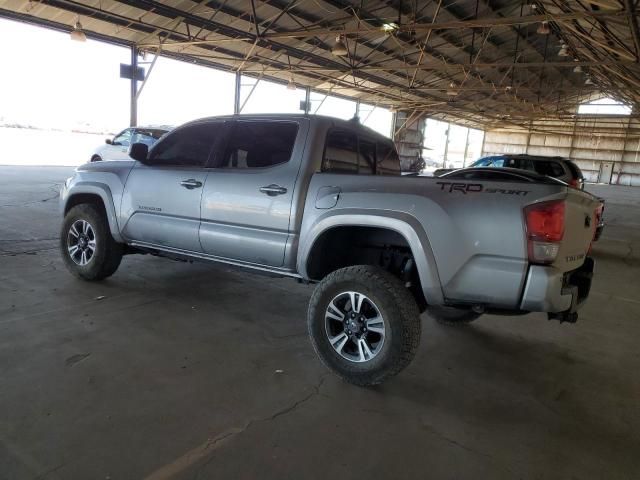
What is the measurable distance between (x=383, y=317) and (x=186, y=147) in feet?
8.18

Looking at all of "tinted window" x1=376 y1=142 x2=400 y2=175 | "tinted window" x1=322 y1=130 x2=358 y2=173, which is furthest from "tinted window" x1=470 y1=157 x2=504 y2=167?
"tinted window" x1=322 y1=130 x2=358 y2=173

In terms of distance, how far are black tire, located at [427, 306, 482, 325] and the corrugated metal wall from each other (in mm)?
38918

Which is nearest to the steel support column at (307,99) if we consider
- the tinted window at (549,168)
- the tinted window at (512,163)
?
the tinted window at (512,163)

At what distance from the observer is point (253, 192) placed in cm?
364

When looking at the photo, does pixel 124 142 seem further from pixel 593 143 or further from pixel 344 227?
pixel 593 143

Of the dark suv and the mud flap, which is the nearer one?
the mud flap

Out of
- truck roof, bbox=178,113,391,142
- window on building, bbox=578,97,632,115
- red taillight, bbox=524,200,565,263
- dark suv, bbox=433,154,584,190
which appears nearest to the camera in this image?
red taillight, bbox=524,200,565,263

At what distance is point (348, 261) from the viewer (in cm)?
373

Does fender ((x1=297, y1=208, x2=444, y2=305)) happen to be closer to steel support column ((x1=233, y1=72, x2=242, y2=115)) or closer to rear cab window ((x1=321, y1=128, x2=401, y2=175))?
rear cab window ((x1=321, y1=128, x2=401, y2=175))

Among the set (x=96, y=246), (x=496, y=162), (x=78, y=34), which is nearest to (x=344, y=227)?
(x=96, y=246)

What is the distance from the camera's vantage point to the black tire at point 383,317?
115 inches

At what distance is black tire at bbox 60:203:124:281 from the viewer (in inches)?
184

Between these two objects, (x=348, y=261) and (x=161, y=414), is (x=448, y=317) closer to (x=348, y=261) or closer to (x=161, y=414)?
(x=348, y=261)

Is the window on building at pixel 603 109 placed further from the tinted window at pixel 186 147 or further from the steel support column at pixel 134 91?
the tinted window at pixel 186 147
